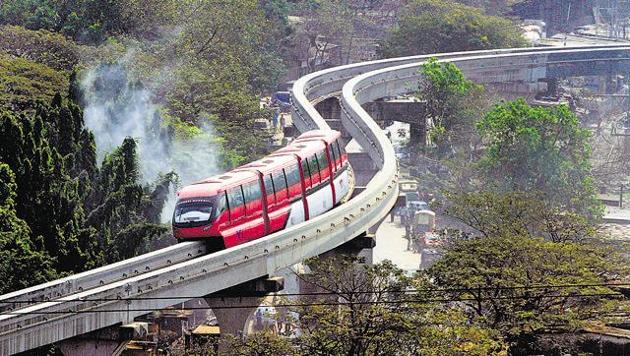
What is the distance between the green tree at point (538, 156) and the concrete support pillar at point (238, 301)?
31321 millimetres

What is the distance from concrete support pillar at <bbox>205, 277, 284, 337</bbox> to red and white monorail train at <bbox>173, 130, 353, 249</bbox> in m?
1.23

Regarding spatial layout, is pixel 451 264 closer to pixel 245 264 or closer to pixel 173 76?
pixel 245 264

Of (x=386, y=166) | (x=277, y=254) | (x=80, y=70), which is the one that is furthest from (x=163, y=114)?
(x=277, y=254)

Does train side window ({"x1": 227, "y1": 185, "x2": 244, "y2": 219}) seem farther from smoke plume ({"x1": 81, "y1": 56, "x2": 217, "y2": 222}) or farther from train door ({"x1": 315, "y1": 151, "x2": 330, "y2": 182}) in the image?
smoke plume ({"x1": 81, "y1": 56, "x2": 217, "y2": 222})

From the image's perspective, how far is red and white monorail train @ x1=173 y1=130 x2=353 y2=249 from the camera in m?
38.6

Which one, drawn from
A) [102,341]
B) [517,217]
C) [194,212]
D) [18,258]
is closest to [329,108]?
[517,217]

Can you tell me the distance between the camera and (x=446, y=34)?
332ft

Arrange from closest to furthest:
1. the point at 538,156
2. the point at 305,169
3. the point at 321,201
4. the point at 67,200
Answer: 1. the point at 67,200
2. the point at 305,169
3. the point at 321,201
4. the point at 538,156

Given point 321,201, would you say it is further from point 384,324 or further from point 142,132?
point 142,132

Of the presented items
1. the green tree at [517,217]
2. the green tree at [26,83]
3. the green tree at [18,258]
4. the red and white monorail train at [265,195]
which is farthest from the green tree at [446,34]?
the green tree at [18,258]

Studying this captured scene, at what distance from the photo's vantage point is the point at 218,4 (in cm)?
8800

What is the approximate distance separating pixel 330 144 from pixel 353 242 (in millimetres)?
3556

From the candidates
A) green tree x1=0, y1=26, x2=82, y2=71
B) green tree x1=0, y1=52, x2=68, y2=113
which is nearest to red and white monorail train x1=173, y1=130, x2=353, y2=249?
green tree x1=0, y1=52, x2=68, y2=113

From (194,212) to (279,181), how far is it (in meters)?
4.76
